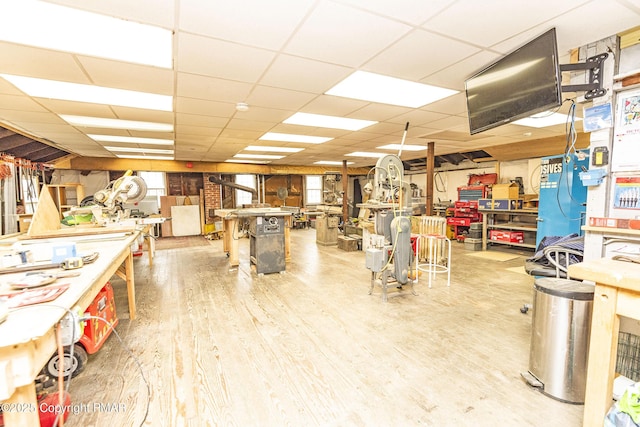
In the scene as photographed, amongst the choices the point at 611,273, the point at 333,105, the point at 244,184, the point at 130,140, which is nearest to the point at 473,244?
the point at 333,105

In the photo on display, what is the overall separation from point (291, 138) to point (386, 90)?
295 cm

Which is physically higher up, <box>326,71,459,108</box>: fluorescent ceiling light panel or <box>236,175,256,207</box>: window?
<box>326,71,459,108</box>: fluorescent ceiling light panel

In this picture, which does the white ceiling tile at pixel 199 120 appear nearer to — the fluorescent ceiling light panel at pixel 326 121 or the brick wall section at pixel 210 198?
the fluorescent ceiling light panel at pixel 326 121

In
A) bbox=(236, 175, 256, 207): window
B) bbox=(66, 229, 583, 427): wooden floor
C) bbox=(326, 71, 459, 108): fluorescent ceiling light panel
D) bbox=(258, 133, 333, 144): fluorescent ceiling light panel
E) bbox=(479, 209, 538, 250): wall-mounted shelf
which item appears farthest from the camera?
bbox=(236, 175, 256, 207): window

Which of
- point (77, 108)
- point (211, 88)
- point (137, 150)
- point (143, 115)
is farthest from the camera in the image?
point (137, 150)

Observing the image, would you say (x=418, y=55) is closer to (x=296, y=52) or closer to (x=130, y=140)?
(x=296, y=52)

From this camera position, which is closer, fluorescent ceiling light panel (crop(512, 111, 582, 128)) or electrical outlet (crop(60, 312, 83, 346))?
electrical outlet (crop(60, 312, 83, 346))

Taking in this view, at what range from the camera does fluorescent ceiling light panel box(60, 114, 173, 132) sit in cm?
413

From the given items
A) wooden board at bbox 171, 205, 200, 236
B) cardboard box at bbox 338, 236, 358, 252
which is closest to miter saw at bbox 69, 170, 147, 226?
cardboard box at bbox 338, 236, 358, 252

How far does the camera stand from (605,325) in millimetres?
1322

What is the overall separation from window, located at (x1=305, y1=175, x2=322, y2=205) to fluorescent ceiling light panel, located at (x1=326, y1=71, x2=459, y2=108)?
8.72 meters

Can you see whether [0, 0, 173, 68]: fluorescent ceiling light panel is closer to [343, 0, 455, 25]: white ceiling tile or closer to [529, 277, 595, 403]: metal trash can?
[343, 0, 455, 25]: white ceiling tile

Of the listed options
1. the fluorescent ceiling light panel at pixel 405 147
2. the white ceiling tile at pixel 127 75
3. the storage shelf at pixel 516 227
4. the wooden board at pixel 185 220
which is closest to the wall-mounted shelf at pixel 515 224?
the storage shelf at pixel 516 227

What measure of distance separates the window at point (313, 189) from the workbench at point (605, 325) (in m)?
11.1
